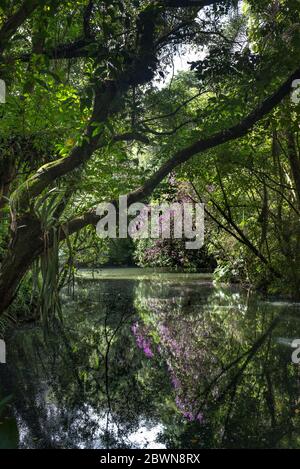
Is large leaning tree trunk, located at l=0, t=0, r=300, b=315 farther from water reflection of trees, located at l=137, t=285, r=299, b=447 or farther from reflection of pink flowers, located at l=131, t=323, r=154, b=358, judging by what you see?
reflection of pink flowers, located at l=131, t=323, r=154, b=358

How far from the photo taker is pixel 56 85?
673cm

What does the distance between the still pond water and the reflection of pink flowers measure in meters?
0.02

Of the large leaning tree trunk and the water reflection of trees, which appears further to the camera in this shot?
the large leaning tree trunk

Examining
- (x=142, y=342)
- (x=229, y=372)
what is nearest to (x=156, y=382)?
(x=229, y=372)

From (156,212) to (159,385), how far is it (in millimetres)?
12704

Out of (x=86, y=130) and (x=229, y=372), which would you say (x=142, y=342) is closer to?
(x=229, y=372)

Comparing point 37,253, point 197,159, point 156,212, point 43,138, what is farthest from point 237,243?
point 37,253

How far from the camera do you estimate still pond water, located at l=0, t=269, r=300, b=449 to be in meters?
4.06

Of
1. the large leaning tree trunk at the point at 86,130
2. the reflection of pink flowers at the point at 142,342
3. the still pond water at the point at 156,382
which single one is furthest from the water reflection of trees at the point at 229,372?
the large leaning tree trunk at the point at 86,130

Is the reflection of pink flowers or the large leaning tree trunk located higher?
the large leaning tree trunk

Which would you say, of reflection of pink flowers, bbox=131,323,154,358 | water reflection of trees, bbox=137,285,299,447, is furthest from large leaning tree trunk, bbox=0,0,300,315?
reflection of pink flowers, bbox=131,323,154,358

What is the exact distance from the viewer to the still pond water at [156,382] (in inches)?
160

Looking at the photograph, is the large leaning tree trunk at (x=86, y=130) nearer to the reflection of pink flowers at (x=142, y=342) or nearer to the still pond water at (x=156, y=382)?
the still pond water at (x=156, y=382)
